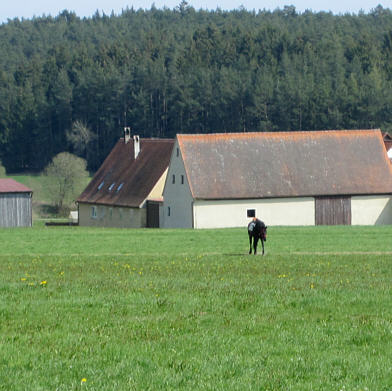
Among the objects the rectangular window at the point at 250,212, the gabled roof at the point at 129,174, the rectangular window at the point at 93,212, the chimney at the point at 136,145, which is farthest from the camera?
the chimney at the point at 136,145

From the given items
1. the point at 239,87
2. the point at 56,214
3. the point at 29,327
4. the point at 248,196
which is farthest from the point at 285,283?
the point at 239,87

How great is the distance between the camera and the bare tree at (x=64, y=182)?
327 ft

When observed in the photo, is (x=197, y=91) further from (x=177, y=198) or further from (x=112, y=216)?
(x=177, y=198)

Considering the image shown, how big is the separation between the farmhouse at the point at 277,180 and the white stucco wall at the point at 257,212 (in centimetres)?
6

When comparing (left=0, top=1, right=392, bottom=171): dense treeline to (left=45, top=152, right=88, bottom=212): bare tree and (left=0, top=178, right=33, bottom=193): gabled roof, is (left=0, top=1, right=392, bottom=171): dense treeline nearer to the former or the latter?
(left=45, top=152, right=88, bottom=212): bare tree

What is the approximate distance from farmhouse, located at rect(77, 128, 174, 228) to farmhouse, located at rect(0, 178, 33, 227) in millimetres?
6422

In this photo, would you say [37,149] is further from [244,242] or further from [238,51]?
[244,242]

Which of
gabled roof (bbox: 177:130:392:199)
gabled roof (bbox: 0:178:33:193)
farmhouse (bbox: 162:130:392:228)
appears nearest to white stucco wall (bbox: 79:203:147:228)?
farmhouse (bbox: 162:130:392:228)

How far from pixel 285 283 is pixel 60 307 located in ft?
17.9

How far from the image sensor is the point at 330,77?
470ft

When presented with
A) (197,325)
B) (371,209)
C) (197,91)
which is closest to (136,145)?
(371,209)

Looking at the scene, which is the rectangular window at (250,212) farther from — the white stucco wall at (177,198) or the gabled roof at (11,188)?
the gabled roof at (11,188)

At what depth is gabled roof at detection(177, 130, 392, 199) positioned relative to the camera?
2488 inches

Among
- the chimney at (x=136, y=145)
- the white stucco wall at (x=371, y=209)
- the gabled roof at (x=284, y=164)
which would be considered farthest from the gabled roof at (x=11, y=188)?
the white stucco wall at (x=371, y=209)
